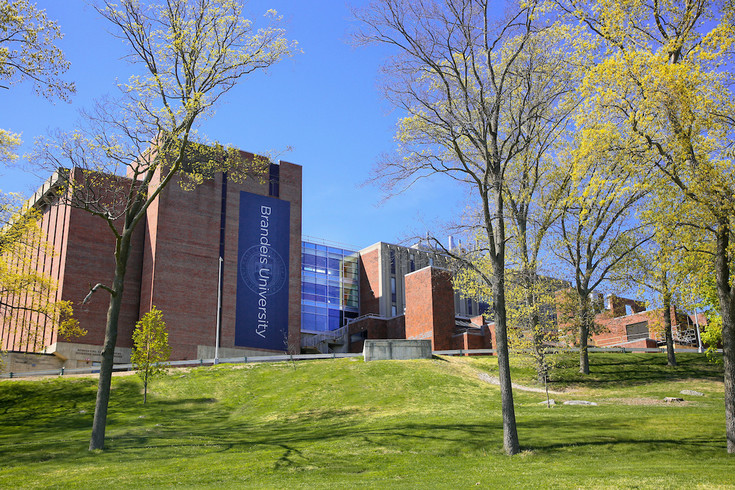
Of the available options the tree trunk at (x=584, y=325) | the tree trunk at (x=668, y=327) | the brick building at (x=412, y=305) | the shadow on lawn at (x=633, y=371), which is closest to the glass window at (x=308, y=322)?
the brick building at (x=412, y=305)

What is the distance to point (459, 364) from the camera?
37625 mm

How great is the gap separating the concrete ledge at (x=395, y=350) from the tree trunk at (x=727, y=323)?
24.2 m

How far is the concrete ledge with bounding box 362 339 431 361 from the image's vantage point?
38.2m

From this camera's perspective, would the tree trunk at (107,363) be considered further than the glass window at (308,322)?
No

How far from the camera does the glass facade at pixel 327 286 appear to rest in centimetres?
7094

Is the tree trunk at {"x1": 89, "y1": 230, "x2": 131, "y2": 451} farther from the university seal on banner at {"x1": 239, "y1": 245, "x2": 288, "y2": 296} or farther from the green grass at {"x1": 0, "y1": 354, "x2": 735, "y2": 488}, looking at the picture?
the university seal on banner at {"x1": 239, "y1": 245, "x2": 288, "y2": 296}

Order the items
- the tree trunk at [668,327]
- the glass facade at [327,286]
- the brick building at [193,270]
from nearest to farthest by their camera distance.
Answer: the tree trunk at [668,327] → the brick building at [193,270] → the glass facade at [327,286]

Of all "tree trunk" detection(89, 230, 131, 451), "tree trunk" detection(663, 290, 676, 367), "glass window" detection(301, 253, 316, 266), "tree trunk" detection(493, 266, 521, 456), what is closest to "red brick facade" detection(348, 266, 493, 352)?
"tree trunk" detection(663, 290, 676, 367)

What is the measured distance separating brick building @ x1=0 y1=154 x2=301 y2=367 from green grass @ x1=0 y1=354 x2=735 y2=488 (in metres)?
16.9

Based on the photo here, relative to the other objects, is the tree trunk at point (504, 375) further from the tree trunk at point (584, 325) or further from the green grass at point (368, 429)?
the tree trunk at point (584, 325)

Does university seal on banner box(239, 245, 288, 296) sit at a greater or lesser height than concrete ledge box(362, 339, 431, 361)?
greater

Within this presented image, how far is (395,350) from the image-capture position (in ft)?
126

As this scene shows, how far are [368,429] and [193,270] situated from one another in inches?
1519

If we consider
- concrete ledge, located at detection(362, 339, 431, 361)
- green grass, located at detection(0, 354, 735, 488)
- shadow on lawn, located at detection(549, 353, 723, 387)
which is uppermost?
concrete ledge, located at detection(362, 339, 431, 361)
